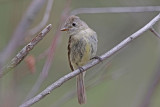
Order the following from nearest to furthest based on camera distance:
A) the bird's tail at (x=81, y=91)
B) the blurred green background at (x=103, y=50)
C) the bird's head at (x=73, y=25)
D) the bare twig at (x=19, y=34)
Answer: the bare twig at (x=19, y=34)
the bird's tail at (x=81, y=91)
the bird's head at (x=73, y=25)
the blurred green background at (x=103, y=50)

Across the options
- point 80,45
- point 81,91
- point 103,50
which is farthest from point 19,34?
point 103,50

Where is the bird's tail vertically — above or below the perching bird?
below

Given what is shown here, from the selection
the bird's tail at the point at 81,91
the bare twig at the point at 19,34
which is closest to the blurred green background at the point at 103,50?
the bird's tail at the point at 81,91

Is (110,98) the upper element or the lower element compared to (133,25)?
lower

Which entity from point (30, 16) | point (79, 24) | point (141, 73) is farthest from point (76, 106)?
point (30, 16)

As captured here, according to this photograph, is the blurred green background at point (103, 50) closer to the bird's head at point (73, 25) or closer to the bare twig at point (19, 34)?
the bird's head at point (73, 25)

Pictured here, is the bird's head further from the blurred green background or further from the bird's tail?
the blurred green background

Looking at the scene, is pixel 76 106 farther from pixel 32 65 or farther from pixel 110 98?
pixel 32 65

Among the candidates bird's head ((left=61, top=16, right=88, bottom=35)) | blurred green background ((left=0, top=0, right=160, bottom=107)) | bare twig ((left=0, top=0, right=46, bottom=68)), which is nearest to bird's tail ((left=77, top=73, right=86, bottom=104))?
bird's head ((left=61, top=16, right=88, bottom=35))

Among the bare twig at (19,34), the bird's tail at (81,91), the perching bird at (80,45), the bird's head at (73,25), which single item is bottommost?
the bare twig at (19,34)
